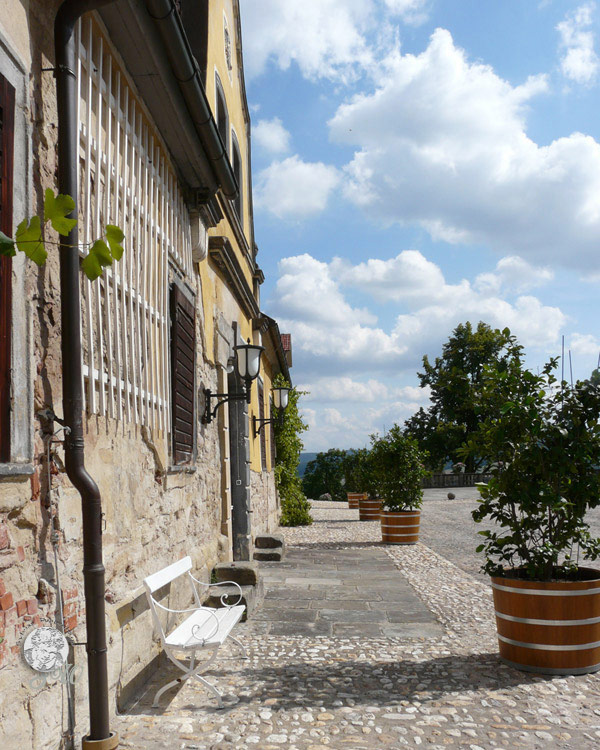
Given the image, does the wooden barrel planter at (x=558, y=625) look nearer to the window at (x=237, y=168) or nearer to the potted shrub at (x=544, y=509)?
the potted shrub at (x=544, y=509)

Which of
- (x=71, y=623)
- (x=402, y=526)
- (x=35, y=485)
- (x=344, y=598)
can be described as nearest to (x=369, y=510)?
(x=402, y=526)

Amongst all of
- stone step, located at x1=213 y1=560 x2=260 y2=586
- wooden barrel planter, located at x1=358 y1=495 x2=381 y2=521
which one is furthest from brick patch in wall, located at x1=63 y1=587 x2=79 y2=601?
wooden barrel planter, located at x1=358 y1=495 x2=381 y2=521

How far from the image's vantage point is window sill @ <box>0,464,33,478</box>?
93.1 inches

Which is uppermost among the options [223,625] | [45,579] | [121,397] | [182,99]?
[182,99]

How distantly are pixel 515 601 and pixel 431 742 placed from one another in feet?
4.24

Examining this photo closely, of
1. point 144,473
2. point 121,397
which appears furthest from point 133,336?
point 144,473

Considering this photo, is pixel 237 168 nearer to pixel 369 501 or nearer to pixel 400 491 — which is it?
pixel 400 491

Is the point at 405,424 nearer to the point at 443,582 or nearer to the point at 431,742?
the point at 443,582

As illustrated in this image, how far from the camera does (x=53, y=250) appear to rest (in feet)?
9.60

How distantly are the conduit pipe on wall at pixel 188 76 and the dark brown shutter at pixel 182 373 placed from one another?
1.16 m

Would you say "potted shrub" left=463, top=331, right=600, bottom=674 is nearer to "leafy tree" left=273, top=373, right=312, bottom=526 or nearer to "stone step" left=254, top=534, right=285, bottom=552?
"stone step" left=254, top=534, right=285, bottom=552

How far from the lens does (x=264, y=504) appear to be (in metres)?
12.2

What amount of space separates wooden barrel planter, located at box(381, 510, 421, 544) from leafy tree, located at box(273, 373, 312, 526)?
182 inches

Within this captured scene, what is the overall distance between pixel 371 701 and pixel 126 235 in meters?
2.99
